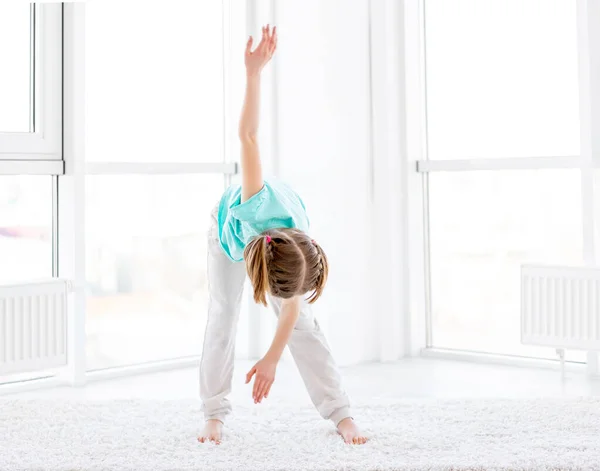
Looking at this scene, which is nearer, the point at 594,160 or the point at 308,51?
the point at 594,160

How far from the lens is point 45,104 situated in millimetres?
3412

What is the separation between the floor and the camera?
317 cm

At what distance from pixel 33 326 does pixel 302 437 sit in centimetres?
123

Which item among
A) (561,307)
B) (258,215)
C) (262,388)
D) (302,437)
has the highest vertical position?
(258,215)

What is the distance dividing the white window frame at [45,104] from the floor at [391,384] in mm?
901

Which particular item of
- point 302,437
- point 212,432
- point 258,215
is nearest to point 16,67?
point 258,215

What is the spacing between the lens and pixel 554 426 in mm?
2594

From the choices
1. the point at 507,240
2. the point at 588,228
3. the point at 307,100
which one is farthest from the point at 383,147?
the point at 588,228

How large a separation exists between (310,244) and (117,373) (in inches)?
66.1

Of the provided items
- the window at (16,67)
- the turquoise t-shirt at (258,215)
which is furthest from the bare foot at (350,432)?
the window at (16,67)

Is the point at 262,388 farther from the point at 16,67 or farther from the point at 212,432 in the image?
the point at 16,67

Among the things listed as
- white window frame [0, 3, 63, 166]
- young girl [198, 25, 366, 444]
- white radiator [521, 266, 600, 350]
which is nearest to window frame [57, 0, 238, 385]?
white window frame [0, 3, 63, 166]

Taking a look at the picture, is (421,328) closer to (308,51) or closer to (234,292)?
(308,51)

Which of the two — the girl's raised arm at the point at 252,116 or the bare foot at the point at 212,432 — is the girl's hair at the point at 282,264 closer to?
the girl's raised arm at the point at 252,116
